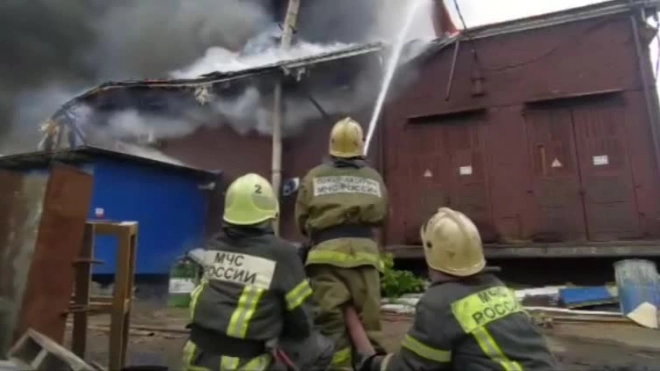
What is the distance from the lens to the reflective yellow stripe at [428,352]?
1.81 m

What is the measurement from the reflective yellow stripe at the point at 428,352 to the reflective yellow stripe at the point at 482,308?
5.1 inches

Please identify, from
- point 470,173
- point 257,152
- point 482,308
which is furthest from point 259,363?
point 257,152

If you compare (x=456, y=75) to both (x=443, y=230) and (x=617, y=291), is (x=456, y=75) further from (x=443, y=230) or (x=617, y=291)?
(x=443, y=230)

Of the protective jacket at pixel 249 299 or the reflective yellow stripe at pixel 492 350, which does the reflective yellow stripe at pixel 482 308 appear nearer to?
the reflective yellow stripe at pixel 492 350

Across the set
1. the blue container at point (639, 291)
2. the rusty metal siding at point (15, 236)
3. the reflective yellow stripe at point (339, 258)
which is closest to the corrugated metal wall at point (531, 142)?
the blue container at point (639, 291)

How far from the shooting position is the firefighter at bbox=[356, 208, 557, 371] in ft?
5.76

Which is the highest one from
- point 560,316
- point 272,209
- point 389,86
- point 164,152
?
A: point 389,86

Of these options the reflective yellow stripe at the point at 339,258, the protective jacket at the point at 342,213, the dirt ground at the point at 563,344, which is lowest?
the dirt ground at the point at 563,344

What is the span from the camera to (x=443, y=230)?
2016 mm

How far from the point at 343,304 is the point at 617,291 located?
15.0ft

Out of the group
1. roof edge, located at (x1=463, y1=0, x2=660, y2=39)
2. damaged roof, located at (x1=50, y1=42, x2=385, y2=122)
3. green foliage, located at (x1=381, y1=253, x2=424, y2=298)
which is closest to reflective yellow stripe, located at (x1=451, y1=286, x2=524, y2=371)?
green foliage, located at (x1=381, y1=253, x2=424, y2=298)

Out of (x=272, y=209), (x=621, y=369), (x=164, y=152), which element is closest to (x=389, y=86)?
(x=164, y=152)

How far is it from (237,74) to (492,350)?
7.95 m

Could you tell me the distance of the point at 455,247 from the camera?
1.96m
